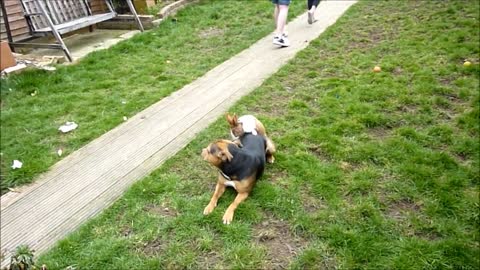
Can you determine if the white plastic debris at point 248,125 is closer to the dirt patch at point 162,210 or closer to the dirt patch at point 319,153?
the dirt patch at point 319,153

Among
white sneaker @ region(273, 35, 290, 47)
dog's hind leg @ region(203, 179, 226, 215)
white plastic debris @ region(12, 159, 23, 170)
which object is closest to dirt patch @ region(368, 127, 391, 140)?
dog's hind leg @ region(203, 179, 226, 215)

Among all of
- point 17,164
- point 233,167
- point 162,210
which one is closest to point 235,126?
point 233,167

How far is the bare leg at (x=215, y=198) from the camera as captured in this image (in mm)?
2992

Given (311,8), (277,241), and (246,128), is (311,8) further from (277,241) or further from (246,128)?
(277,241)

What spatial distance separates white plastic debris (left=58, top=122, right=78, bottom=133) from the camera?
14.9ft

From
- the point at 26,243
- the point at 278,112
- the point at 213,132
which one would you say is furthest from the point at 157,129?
the point at 26,243

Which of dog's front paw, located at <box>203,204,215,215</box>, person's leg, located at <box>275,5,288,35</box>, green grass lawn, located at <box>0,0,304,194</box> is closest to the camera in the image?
dog's front paw, located at <box>203,204,215,215</box>

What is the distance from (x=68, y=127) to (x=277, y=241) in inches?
116

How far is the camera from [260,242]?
274 cm

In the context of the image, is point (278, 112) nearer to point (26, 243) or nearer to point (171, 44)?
point (26, 243)

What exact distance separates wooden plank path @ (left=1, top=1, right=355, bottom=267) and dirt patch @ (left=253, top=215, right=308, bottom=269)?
129 centimetres

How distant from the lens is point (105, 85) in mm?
5715

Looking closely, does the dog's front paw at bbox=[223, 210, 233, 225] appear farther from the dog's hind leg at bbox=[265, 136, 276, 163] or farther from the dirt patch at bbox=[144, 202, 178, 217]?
the dog's hind leg at bbox=[265, 136, 276, 163]

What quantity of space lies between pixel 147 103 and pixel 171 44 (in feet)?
8.61
